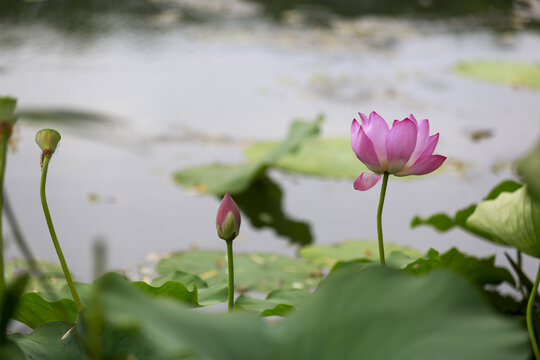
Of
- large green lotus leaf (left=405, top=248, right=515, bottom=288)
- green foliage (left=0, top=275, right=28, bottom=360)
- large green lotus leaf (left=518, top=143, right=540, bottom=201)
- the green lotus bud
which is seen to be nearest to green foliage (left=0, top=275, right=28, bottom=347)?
green foliage (left=0, top=275, right=28, bottom=360)

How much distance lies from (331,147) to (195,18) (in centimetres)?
238

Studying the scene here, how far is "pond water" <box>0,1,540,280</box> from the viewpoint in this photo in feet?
6.28

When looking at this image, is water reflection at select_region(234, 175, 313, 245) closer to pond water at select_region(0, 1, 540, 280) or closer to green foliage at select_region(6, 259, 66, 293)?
pond water at select_region(0, 1, 540, 280)

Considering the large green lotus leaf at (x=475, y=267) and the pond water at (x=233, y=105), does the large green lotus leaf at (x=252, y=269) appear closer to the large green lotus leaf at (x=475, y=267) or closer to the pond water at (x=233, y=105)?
the pond water at (x=233, y=105)

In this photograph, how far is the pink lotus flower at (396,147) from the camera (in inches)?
27.6

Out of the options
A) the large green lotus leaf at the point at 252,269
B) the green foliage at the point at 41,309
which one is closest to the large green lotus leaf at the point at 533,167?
the green foliage at the point at 41,309

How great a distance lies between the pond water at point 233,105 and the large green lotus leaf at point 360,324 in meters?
0.12

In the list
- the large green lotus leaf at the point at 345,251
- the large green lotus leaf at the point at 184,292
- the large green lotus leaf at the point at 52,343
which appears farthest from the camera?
the large green lotus leaf at the point at 345,251

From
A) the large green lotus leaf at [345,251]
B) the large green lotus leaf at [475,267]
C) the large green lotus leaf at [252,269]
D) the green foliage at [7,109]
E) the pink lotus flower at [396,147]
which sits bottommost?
the large green lotus leaf at [252,269]

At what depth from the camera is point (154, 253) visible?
1749mm

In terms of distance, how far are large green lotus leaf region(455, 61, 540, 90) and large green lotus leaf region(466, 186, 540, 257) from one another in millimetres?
2574

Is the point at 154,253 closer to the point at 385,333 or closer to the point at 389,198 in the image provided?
the point at 389,198

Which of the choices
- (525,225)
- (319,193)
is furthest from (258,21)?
(525,225)

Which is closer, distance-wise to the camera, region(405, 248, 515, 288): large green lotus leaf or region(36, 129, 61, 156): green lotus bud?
region(36, 129, 61, 156): green lotus bud
